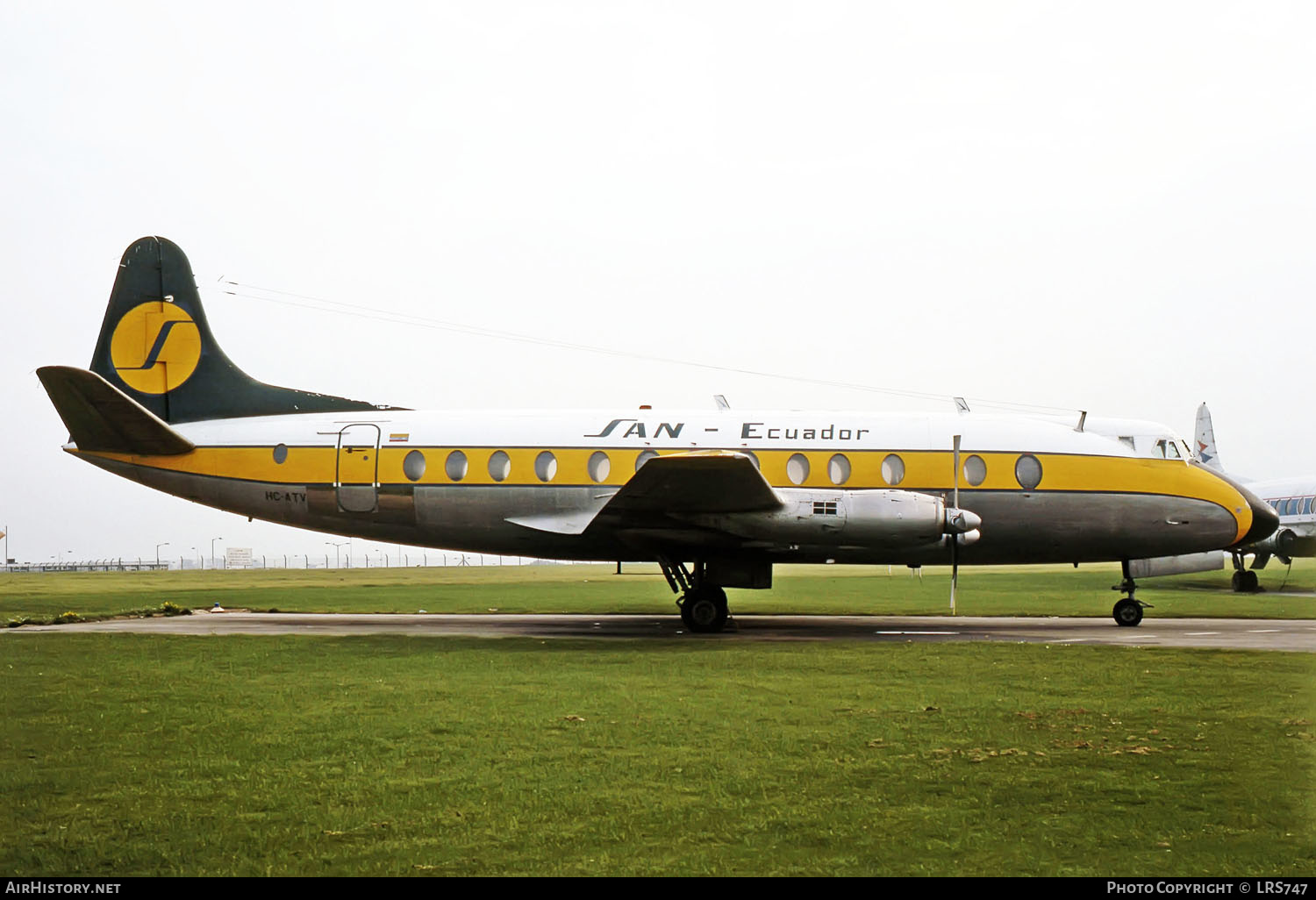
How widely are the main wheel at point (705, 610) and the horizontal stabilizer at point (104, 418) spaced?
31.2 ft

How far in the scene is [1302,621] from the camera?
20281 millimetres

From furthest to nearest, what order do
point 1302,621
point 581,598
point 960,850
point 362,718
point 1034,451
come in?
point 581,598 < point 1302,621 < point 1034,451 < point 362,718 < point 960,850

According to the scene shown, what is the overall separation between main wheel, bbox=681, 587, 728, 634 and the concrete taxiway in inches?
10.9

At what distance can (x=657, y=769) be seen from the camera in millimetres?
6844

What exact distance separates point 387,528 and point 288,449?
231 cm

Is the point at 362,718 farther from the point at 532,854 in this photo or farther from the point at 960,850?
the point at 960,850

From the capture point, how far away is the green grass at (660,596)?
933 inches

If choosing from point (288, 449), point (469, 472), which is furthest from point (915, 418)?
point (288, 449)

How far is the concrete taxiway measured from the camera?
16.3 metres

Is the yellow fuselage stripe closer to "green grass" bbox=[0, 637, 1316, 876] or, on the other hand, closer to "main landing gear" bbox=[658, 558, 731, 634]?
"main landing gear" bbox=[658, 558, 731, 634]

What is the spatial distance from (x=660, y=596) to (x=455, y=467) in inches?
438

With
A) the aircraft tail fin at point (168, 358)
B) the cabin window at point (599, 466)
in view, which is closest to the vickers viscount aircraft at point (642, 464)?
the cabin window at point (599, 466)

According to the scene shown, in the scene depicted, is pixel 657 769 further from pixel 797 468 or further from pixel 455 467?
pixel 455 467

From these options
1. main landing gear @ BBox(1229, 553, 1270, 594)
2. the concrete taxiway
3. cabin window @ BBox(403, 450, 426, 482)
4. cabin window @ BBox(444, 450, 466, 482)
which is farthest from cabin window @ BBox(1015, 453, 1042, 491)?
main landing gear @ BBox(1229, 553, 1270, 594)
